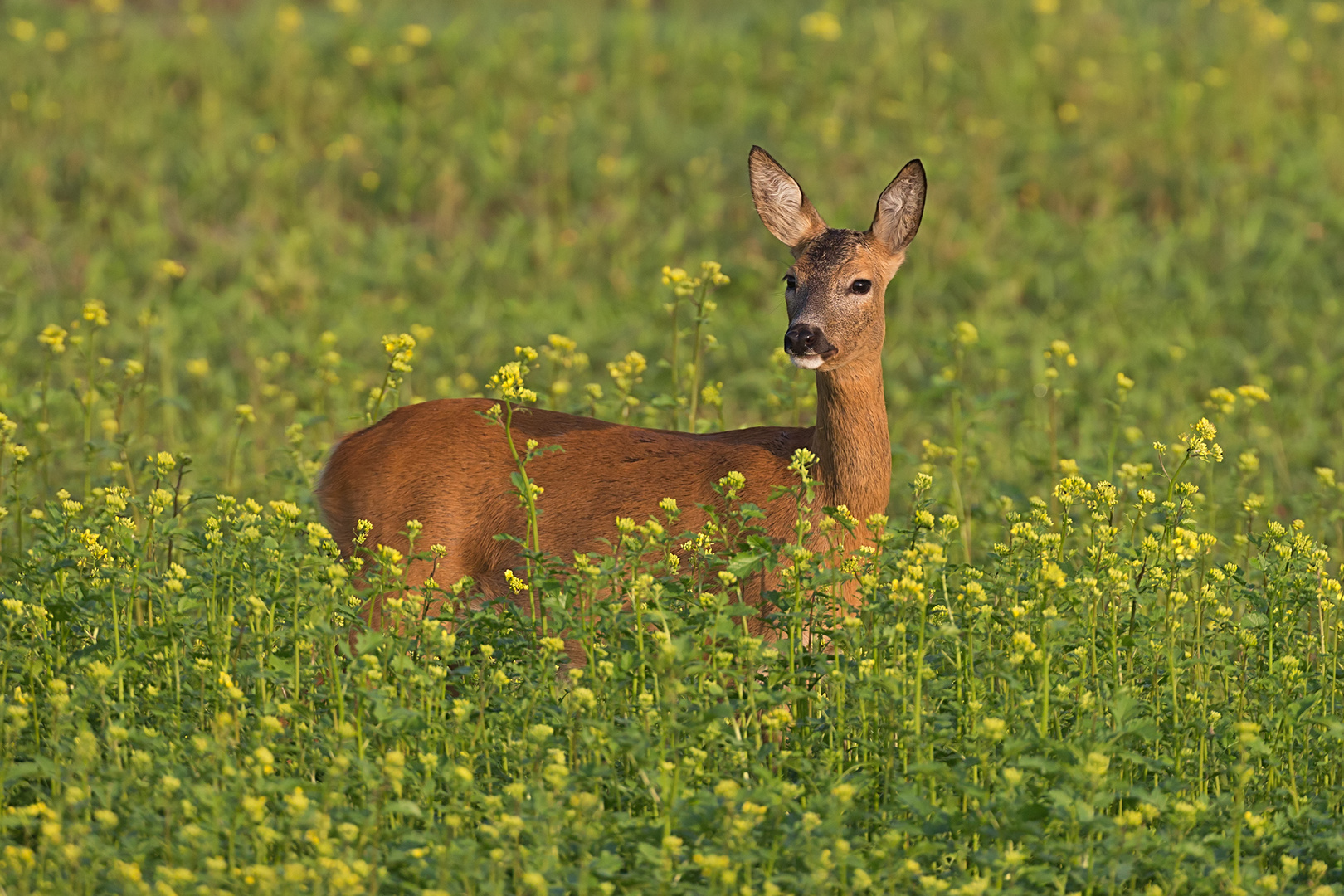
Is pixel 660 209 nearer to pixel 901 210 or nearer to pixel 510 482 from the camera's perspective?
pixel 901 210

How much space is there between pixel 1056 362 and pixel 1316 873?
5343 millimetres

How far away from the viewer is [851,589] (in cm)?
511

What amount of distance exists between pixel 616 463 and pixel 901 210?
126 cm

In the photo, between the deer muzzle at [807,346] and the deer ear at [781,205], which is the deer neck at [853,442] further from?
the deer ear at [781,205]

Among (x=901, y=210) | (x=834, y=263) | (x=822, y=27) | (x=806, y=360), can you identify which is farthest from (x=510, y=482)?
(x=822, y=27)

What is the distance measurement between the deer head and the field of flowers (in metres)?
0.35

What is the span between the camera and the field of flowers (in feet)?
12.0

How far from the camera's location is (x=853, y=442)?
541 cm

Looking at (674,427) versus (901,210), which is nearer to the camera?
(901,210)

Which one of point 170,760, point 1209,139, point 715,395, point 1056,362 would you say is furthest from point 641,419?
point 1209,139

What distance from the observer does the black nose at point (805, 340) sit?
17.1 feet

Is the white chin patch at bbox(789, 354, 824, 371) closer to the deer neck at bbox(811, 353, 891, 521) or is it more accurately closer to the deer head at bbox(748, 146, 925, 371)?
the deer head at bbox(748, 146, 925, 371)

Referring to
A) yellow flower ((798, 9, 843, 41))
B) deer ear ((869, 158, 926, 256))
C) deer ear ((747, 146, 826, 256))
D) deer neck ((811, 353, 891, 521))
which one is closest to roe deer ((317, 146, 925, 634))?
deer neck ((811, 353, 891, 521))

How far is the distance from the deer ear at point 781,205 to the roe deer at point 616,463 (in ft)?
0.96
